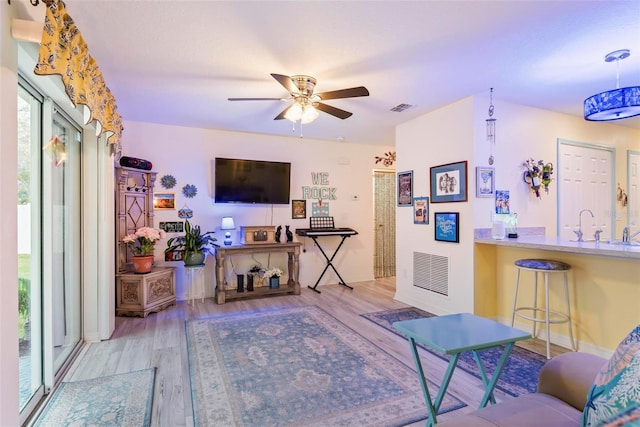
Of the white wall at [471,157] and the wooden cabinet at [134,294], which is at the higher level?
the white wall at [471,157]

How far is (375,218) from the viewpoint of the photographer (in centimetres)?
590

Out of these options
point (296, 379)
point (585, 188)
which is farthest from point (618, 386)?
point (585, 188)

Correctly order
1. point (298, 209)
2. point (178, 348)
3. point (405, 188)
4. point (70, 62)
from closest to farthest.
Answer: point (70, 62) → point (178, 348) → point (405, 188) → point (298, 209)

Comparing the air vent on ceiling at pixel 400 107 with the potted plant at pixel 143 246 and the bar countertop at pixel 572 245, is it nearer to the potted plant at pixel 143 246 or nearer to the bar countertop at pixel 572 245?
the bar countertop at pixel 572 245

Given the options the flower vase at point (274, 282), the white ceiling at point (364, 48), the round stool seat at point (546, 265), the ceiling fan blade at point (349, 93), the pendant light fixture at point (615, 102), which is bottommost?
the flower vase at point (274, 282)

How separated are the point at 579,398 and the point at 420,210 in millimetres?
2912

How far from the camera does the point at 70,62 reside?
1718mm

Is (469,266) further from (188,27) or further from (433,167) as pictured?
(188,27)

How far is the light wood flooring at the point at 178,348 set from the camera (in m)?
2.07

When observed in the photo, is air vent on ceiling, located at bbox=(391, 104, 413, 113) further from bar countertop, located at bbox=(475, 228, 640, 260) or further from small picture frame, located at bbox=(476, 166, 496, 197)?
bar countertop, located at bbox=(475, 228, 640, 260)

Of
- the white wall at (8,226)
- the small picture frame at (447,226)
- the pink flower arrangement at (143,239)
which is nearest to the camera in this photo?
→ the white wall at (8,226)

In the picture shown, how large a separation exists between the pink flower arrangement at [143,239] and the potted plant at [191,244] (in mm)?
408

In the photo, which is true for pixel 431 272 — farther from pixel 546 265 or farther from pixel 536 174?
pixel 536 174

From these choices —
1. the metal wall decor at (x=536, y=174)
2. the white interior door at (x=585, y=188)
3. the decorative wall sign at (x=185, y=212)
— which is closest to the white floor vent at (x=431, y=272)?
the metal wall decor at (x=536, y=174)
